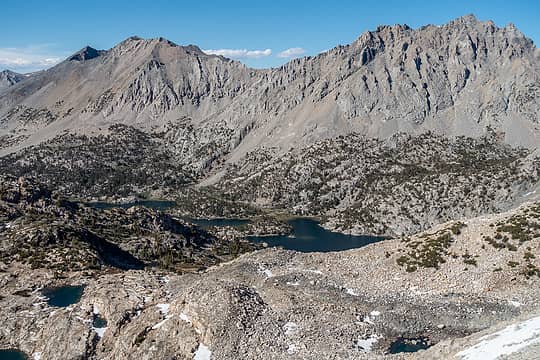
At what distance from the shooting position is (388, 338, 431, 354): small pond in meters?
49.9

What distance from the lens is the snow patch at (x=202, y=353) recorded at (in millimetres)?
49125

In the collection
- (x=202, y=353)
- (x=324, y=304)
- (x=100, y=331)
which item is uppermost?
(x=324, y=304)

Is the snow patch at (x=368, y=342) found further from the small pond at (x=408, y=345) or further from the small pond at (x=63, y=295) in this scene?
the small pond at (x=63, y=295)

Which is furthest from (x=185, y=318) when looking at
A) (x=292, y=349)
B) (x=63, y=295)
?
(x=63, y=295)

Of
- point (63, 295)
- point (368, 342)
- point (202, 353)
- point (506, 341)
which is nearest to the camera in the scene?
point (506, 341)

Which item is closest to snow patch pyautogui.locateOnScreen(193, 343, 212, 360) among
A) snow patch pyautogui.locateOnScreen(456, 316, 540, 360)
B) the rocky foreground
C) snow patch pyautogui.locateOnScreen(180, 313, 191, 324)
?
the rocky foreground

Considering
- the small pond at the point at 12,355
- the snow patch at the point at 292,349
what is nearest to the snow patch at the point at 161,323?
the snow patch at the point at 292,349

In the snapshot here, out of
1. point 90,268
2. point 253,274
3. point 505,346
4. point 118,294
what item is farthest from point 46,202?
point 505,346

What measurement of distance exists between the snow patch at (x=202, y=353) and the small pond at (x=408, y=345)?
17429mm

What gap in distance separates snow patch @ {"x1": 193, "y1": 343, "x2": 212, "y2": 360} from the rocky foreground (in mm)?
128

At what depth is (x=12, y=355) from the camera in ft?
233

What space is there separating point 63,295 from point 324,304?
54940 mm

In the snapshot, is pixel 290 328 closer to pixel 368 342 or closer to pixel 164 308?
pixel 368 342

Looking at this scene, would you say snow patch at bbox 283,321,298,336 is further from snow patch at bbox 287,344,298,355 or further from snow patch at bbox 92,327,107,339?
snow patch at bbox 92,327,107,339
